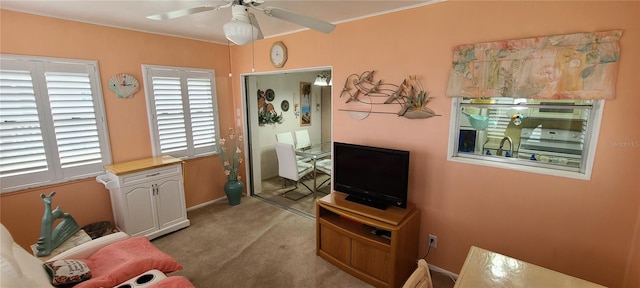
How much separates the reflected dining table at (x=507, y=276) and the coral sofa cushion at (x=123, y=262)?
1898 millimetres

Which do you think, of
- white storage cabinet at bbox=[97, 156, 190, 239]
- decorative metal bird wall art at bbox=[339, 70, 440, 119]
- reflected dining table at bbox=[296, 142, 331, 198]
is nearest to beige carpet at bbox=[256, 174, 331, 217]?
reflected dining table at bbox=[296, 142, 331, 198]

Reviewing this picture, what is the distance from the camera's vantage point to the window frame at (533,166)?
1.73 meters

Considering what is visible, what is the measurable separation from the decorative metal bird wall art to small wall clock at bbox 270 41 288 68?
3.16ft

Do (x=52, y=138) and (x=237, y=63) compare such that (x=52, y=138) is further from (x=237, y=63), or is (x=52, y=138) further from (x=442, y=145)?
(x=442, y=145)

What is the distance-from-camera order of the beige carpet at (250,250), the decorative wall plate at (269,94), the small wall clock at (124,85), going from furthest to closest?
the decorative wall plate at (269,94) < the small wall clock at (124,85) < the beige carpet at (250,250)

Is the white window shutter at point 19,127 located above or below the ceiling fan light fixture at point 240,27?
below

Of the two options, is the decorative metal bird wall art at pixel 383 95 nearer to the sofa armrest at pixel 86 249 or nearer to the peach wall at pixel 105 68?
the peach wall at pixel 105 68

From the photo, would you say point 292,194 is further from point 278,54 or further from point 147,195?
point 278,54

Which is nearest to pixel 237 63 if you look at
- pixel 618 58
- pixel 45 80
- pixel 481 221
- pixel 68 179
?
pixel 45 80

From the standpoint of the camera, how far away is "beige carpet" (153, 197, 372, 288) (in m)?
2.39

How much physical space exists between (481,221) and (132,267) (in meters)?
2.60

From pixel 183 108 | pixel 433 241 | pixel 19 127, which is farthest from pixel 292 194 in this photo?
pixel 19 127

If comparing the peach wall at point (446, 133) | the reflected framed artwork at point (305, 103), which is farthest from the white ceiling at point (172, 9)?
the reflected framed artwork at point (305, 103)

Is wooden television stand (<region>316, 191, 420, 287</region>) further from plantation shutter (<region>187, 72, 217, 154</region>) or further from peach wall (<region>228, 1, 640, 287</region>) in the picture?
plantation shutter (<region>187, 72, 217, 154</region>)
